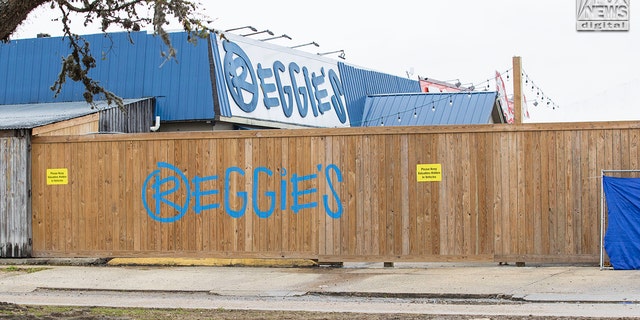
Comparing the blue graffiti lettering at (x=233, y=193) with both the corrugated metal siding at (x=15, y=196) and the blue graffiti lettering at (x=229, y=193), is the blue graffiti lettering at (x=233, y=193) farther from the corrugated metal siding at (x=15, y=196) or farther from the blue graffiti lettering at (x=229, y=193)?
the corrugated metal siding at (x=15, y=196)

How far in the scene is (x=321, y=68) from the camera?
89.9 feet

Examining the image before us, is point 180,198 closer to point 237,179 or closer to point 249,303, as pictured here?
point 237,179

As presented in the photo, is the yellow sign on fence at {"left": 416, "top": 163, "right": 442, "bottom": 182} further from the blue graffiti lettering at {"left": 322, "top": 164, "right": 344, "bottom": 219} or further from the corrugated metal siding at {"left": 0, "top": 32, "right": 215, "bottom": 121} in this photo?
the corrugated metal siding at {"left": 0, "top": 32, "right": 215, "bottom": 121}

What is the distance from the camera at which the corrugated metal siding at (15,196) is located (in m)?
17.3

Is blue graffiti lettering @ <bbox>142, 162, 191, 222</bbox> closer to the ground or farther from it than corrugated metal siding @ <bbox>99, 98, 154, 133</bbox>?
closer to the ground

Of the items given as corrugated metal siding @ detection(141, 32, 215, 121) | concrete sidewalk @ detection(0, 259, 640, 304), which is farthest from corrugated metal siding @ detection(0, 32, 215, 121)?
concrete sidewalk @ detection(0, 259, 640, 304)

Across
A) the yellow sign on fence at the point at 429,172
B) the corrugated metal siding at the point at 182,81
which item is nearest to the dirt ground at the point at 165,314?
the yellow sign on fence at the point at 429,172

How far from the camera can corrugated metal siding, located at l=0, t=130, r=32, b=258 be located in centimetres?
1731

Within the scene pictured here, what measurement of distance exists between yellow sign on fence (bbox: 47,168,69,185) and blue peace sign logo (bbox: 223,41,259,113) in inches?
253

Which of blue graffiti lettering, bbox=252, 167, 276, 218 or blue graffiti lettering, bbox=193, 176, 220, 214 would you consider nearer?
blue graffiti lettering, bbox=252, 167, 276, 218

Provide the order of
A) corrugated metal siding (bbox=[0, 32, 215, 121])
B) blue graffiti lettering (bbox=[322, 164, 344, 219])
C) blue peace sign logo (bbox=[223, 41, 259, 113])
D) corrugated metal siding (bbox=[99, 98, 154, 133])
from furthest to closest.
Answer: blue peace sign logo (bbox=[223, 41, 259, 113]), corrugated metal siding (bbox=[0, 32, 215, 121]), corrugated metal siding (bbox=[99, 98, 154, 133]), blue graffiti lettering (bbox=[322, 164, 344, 219])

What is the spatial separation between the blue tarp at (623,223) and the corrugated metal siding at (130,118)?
11.2 m

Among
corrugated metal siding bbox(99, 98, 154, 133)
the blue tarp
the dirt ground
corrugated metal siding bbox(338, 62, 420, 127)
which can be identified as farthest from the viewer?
corrugated metal siding bbox(338, 62, 420, 127)

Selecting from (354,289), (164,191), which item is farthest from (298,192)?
(354,289)
